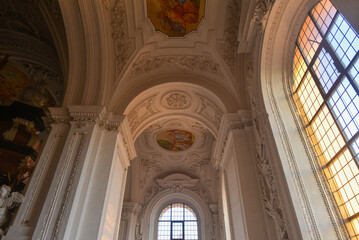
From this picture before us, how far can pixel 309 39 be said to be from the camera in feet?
17.6

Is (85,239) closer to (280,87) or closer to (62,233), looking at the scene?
(62,233)

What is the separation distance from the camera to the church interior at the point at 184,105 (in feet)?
15.1

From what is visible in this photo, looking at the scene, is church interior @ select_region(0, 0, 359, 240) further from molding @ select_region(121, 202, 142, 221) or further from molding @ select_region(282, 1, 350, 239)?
molding @ select_region(121, 202, 142, 221)

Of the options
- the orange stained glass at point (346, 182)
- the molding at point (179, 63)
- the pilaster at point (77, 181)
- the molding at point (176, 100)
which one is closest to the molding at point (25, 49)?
the molding at point (179, 63)

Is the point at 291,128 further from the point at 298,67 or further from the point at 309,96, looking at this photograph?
the point at 298,67

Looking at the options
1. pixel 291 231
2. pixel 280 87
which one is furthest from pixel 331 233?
pixel 280 87

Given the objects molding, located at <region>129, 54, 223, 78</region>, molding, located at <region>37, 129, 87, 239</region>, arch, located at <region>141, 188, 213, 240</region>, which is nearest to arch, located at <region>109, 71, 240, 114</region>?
molding, located at <region>129, 54, 223, 78</region>

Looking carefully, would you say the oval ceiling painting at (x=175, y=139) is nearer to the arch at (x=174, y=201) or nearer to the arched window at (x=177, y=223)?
the arch at (x=174, y=201)

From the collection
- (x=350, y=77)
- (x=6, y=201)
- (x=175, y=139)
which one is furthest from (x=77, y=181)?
(x=175, y=139)

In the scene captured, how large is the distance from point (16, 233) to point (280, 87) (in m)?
7.27

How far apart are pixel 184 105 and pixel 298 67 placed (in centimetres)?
512

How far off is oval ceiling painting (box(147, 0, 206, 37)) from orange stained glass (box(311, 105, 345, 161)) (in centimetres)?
534

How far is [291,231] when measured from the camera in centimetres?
465

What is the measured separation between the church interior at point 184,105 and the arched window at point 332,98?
0.09 feet
